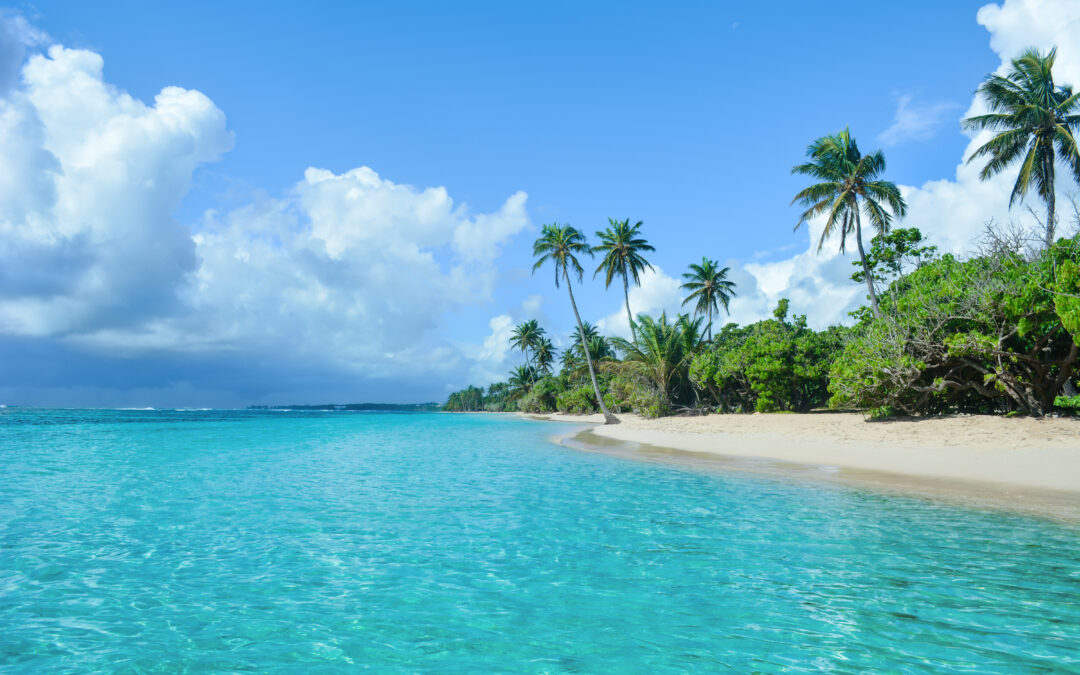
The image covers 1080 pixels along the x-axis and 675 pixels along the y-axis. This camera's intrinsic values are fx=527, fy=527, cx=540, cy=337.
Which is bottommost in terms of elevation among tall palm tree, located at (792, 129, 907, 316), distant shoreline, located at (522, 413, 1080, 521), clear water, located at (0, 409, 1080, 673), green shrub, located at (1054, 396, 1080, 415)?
clear water, located at (0, 409, 1080, 673)

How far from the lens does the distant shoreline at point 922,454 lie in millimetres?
10828

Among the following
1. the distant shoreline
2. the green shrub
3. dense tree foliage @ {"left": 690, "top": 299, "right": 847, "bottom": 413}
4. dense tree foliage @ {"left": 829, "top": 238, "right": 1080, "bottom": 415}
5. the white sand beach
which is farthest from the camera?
dense tree foliage @ {"left": 690, "top": 299, "right": 847, "bottom": 413}

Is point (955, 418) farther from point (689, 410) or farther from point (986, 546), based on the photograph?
point (689, 410)

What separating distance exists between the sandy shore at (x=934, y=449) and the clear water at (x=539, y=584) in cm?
305

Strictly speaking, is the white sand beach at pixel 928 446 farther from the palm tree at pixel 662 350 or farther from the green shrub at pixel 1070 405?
the palm tree at pixel 662 350

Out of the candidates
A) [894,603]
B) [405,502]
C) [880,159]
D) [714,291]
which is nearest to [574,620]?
[894,603]

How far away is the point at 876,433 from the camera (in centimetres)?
1805

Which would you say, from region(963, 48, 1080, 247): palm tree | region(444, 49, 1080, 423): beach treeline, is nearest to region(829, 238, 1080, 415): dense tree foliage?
region(444, 49, 1080, 423): beach treeline

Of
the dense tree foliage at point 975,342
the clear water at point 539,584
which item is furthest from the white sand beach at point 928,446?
the clear water at point 539,584

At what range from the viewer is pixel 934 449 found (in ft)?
49.1

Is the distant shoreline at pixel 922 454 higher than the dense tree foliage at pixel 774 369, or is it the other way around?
the dense tree foliage at pixel 774 369

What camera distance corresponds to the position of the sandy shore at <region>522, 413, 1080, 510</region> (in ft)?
37.4

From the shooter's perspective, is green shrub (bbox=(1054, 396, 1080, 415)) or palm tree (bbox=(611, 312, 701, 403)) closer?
green shrub (bbox=(1054, 396, 1080, 415))

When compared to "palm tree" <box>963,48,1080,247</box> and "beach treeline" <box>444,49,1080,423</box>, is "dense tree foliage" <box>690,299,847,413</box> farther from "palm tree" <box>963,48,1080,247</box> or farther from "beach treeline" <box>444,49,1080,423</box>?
"palm tree" <box>963,48,1080,247</box>
